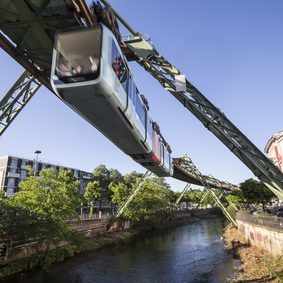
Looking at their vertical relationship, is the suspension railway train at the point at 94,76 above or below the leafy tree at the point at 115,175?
below

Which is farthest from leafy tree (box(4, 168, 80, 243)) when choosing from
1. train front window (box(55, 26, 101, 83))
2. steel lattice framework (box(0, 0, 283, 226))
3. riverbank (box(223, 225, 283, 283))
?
train front window (box(55, 26, 101, 83))

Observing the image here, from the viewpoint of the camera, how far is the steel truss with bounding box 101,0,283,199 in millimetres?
13867

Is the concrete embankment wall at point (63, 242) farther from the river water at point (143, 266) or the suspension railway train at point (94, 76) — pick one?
the suspension railway train at point (94, 76)

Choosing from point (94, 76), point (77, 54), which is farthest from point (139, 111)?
point (94, 76)

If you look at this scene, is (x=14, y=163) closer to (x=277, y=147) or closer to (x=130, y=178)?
(x=130, y=178)

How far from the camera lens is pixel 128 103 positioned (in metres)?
10.1

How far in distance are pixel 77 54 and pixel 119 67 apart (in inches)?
55.0

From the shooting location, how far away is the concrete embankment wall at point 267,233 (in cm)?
2106

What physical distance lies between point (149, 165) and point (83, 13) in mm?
10380

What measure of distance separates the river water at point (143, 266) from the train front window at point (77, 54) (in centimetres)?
1860

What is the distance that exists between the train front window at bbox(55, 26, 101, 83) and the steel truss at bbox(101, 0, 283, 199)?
521cm

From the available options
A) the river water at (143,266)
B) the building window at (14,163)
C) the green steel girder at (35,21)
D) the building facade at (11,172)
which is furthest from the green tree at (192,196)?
the green steel girder at (35,21)

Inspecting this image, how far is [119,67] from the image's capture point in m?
9.41

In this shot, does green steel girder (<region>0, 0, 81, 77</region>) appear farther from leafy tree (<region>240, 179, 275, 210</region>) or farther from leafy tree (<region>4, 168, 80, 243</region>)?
leafy tree (<region>240, 179, 275, 210</region>)
